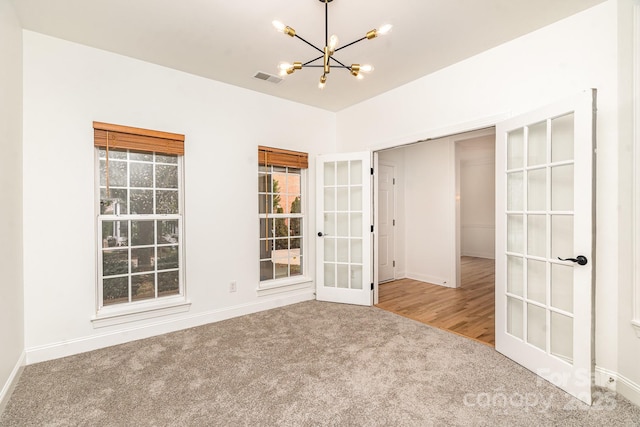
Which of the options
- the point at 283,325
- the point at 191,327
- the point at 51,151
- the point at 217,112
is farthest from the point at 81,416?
the point at 217,112

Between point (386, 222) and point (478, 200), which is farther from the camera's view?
point (478, 200)

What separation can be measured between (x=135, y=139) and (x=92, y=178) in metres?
0.56

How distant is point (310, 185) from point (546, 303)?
315cm

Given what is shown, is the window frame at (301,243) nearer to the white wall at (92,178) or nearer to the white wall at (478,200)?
the white wall at (92,178)

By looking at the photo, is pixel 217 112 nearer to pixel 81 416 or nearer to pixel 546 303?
pixel 81 416

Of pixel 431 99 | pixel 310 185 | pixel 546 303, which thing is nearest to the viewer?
pixel 546 303

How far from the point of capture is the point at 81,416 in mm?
1928

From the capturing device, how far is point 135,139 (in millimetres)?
3100

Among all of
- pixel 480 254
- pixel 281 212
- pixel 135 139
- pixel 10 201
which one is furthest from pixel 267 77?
pixel 480 254

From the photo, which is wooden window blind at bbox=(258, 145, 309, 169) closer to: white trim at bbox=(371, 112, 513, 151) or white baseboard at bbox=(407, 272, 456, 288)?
white trim at bbox=(371, 112, 513, 151)

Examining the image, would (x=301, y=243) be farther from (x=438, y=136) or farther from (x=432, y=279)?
(x=432, y=279)

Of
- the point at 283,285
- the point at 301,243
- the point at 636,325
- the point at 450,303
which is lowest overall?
the point at 450,303

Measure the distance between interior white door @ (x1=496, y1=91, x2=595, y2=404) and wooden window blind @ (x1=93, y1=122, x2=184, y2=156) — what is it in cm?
336

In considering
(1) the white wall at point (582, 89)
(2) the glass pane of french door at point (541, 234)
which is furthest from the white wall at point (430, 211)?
(2) the glass pane of french door at point (541, 234)
